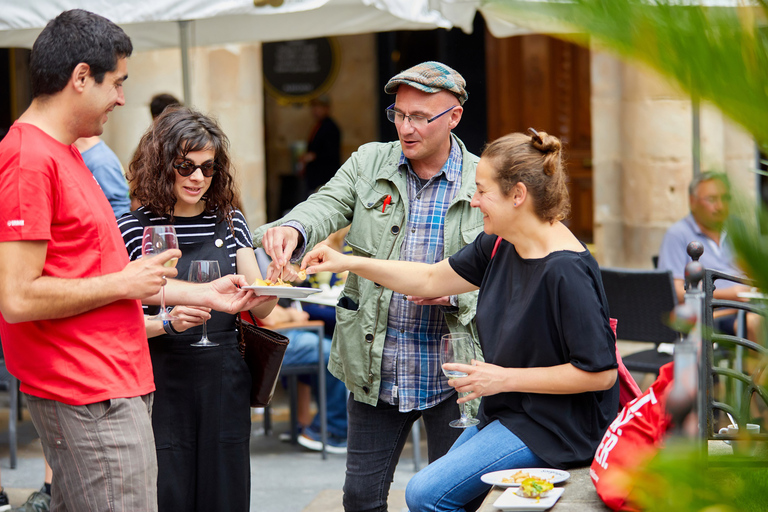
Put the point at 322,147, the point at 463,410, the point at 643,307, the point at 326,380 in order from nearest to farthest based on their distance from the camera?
the point at 463,410 → the point at 643,307 → the point at 326,380 → the point at 322,147

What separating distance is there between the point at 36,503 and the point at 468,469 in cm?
284

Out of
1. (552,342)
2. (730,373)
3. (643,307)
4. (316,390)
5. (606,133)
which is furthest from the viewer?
(606,133)

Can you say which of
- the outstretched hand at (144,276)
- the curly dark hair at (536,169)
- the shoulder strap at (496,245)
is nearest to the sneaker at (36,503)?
the outstretched hand at (144,276)

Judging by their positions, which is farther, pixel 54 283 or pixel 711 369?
pixel 711 369

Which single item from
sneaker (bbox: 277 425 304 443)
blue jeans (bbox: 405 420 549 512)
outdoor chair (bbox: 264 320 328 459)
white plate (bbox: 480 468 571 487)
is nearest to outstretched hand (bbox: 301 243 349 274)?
blue jeans (bbox: 405 420 549 512)

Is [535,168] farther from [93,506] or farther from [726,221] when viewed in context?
[726,221]

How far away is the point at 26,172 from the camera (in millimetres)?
2273

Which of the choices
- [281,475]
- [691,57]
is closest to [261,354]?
[281,475]

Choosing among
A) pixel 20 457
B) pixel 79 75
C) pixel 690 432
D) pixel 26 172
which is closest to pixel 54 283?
pixel 26 172

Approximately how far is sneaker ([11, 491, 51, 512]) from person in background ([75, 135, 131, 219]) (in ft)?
5.12

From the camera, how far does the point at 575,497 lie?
8.20ft

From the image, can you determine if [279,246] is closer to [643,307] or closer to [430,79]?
[430,79]

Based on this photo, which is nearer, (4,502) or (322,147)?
(4,502)

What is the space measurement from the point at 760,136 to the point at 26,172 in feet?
6.25
